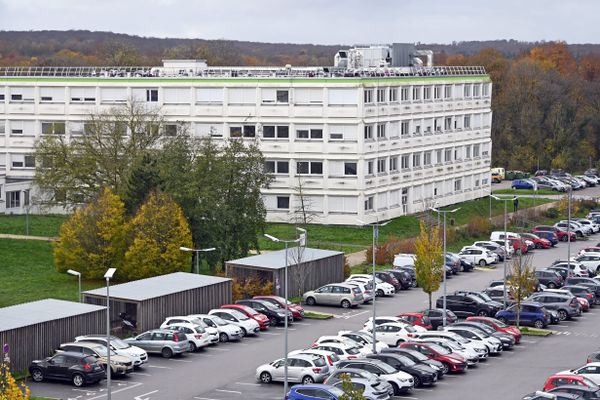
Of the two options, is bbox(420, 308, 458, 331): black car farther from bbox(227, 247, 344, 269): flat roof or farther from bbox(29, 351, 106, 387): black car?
bbox(29, 351, 106, 387): black car

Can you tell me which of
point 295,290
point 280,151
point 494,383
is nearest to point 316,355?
point 494,383

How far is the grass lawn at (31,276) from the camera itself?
6769cm

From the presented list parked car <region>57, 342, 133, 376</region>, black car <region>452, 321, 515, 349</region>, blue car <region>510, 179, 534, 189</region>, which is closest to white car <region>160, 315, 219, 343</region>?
parked car <region>57, 342, 133, 376</region>

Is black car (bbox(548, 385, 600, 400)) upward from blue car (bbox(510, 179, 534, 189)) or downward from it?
upward

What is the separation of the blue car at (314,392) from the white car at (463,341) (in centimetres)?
1108

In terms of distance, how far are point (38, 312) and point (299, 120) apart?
48.9m

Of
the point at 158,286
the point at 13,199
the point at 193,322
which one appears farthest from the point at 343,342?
the point at 13,199

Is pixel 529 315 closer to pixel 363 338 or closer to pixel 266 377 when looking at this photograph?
pixel 363 338

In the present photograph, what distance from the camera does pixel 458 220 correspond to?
106m

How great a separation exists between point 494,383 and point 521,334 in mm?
10723

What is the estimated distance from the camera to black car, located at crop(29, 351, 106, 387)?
4925cm

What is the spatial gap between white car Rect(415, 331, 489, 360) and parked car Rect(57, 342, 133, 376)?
42.1 ft

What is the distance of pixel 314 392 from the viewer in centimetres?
4500

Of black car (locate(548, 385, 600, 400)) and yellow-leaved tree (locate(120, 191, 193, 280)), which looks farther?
yellow-leaved tree (locate(120, 191, 193, 280))
